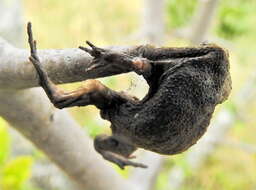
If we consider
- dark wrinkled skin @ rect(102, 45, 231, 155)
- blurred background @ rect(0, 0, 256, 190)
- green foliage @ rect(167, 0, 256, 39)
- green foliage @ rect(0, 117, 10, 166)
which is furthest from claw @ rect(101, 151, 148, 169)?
green foliage @ rect(167, 0, 256, 39)

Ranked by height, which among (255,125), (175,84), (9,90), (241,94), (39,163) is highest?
(175,84)

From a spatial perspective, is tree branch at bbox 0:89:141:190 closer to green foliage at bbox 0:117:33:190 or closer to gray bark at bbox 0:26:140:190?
gray bark at bbox 0:26:140:190

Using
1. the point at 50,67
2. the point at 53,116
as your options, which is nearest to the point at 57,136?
the point at 53,116

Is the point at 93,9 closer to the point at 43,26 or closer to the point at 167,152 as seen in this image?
the point at 43,26

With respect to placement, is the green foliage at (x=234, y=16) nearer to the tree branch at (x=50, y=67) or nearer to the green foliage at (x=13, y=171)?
the green foliage at (x=13, y=171)

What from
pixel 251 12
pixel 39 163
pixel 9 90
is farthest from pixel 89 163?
pixel 39 163

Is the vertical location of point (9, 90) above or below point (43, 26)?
→ above

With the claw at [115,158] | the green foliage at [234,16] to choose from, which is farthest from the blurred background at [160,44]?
the claw at [115,158]

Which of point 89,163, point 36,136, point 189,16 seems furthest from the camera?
point 189,16
